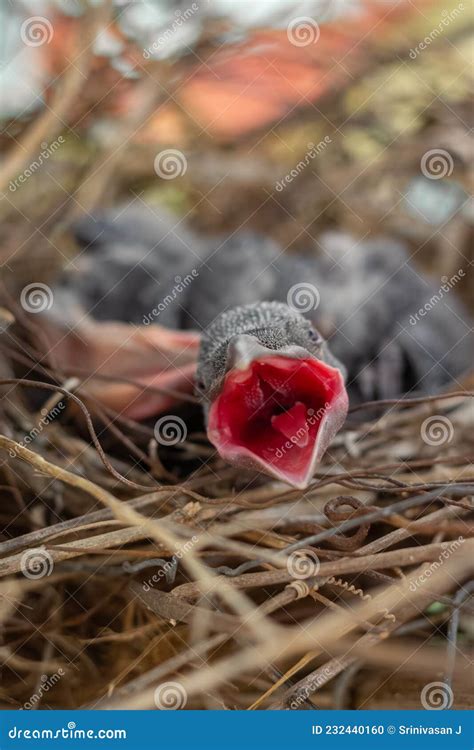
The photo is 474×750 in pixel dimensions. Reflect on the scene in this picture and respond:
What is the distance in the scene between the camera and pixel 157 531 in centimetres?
81

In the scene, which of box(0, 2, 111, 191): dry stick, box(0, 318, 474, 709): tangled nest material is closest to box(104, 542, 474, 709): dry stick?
box(0, 318, 474, 709): tangled nest material

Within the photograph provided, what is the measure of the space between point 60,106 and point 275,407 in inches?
35.2

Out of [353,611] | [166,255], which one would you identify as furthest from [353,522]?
[166,255]

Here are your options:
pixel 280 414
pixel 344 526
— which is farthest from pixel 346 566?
pixel 280 414

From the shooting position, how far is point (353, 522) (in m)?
0.82

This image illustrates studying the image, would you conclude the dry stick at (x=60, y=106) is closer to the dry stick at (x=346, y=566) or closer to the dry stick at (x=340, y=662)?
the dry stick at (x=346, y=566)

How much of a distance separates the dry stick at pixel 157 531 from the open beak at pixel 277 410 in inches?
4.0

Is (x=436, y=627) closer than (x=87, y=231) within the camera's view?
Yes

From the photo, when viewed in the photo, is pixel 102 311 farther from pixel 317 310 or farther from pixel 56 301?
pixel 317 310

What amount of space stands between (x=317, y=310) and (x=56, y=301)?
488 mm

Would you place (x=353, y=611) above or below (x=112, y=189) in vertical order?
below

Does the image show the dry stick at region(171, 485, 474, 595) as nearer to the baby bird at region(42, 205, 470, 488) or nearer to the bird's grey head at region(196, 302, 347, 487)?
the bird's grey head at region(196, 302, 347, 487)

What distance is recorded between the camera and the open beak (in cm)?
80

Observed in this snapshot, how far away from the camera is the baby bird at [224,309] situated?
126 centimetres
